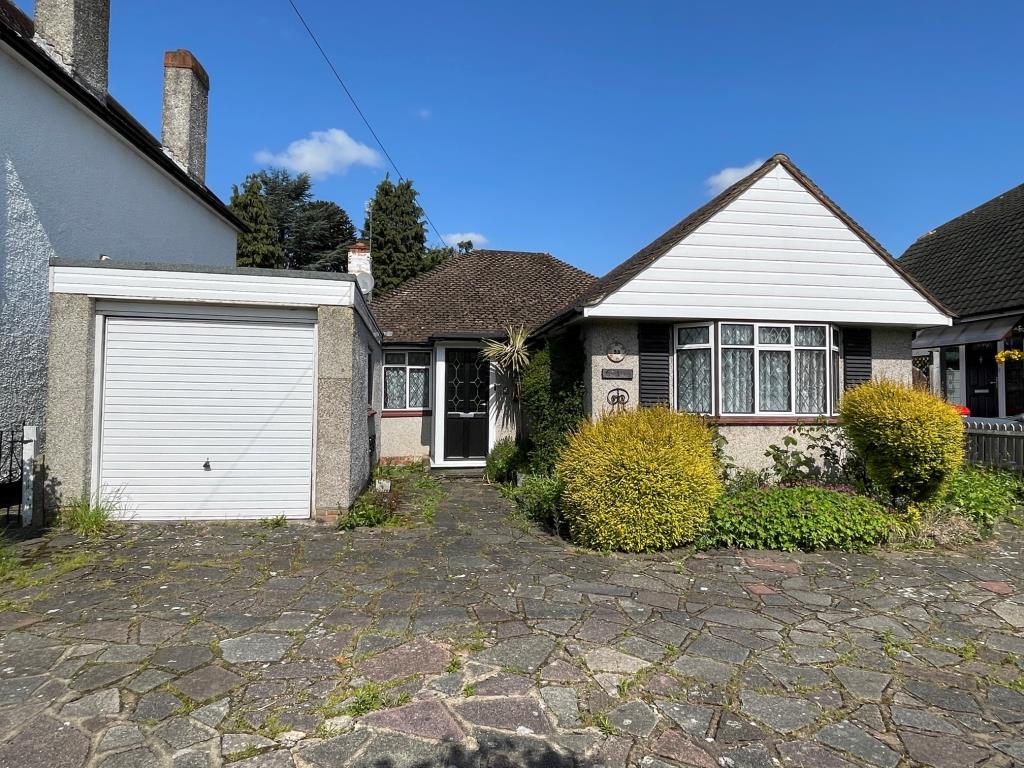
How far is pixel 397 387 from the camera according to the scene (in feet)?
42.4

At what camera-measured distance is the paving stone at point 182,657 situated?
3.34 meters

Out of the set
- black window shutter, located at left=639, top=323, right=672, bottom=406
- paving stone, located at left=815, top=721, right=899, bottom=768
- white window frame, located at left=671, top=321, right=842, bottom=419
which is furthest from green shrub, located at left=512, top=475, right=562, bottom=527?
paving stone, located at left=815, top=721, right=899, bottom=768

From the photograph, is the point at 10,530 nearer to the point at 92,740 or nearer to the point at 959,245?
the point at 92,740

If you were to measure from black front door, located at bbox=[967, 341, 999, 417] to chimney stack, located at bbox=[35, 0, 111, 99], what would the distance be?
19.1 metres

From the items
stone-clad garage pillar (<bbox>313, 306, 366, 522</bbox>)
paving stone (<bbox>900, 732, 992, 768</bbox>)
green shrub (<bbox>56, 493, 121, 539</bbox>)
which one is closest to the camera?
paving stone (<bbox>900, 732, 992, 768</bbox>)

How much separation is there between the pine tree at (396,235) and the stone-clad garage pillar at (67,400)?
90.5 ft

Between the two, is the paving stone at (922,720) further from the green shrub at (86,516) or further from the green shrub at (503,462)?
the green shrub at (503,462)

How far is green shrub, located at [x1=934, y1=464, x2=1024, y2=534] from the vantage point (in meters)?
6.70

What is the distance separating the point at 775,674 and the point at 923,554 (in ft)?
12.3

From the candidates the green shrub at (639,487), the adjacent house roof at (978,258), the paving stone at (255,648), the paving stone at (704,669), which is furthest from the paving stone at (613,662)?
the adjacent house roof at (978,258)

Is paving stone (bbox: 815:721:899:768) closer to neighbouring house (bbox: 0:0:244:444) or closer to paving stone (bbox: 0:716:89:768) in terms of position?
Result: paving stone (bbox: 0:716:89:768)

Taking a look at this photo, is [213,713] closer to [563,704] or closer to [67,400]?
[563,704]

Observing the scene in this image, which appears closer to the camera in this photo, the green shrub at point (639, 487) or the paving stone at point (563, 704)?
the paving stone at point (563, 704)

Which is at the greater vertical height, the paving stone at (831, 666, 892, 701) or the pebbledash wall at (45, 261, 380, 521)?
the pebbledash wall at (45, 261, 380, 521)
